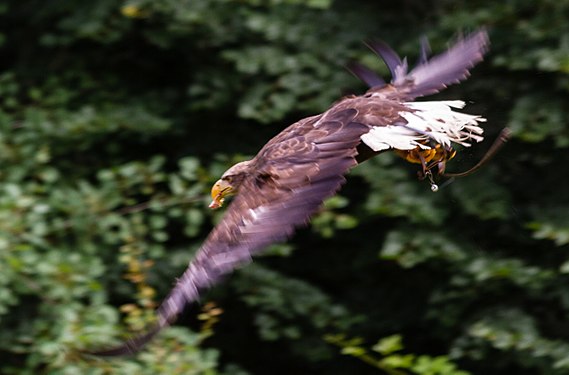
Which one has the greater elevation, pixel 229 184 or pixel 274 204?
pixel 229 184

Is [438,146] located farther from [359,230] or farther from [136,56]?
[136,56]

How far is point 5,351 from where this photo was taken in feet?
14.0

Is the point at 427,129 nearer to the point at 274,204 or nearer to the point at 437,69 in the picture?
the point at 274,204

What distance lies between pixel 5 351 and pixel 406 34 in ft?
6.89

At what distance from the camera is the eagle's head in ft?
10.1

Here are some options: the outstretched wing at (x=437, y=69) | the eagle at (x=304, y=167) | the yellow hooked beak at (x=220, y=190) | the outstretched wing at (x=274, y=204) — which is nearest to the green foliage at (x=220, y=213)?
the outstretched wing at (x=437, y=69)

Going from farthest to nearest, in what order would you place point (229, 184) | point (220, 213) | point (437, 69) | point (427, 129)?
point (220, 213)
point (437, 69)
point (229, 184)
point (427, 129)

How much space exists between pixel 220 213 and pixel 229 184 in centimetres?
114

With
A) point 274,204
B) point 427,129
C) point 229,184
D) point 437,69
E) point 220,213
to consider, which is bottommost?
point 274,204

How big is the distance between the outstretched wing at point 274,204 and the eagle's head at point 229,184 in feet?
1.07

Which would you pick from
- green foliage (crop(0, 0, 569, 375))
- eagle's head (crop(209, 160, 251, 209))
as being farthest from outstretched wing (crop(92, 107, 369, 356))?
green foliage (crop(0, 0, 569, 375))

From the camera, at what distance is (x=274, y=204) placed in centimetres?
264

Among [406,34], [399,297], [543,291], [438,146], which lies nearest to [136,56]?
[406,34]

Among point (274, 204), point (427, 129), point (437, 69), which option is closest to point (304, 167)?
point (274, 204)
